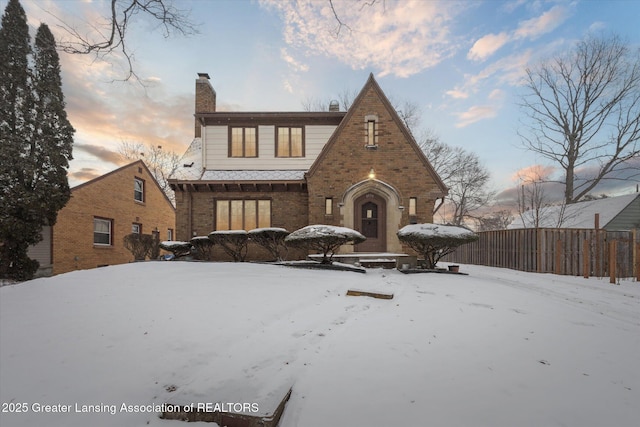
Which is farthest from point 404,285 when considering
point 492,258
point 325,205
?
point 492,258

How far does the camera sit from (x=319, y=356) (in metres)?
3.02

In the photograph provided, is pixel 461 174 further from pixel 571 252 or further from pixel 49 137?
pixel 49 137

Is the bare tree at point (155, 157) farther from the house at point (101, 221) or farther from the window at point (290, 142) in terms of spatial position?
the window at point (290, 142)

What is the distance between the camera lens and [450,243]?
30.0 feet

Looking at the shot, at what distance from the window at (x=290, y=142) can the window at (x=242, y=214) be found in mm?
2873

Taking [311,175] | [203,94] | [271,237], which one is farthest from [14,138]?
[311,175]

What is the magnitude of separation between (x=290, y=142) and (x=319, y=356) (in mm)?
12114

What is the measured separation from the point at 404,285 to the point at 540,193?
1574 centimetres

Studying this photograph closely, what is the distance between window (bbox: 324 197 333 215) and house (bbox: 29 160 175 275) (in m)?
12.6

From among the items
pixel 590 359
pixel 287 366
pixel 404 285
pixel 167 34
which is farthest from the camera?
pixel 404 285

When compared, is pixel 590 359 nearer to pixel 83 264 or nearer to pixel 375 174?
pixel 375 174

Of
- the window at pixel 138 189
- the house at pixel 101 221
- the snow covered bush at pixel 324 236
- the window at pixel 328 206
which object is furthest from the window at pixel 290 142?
the window at pixel 138 189

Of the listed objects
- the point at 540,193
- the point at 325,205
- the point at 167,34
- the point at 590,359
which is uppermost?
the point at 167,34

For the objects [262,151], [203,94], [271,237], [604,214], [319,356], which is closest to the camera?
[319,356]
